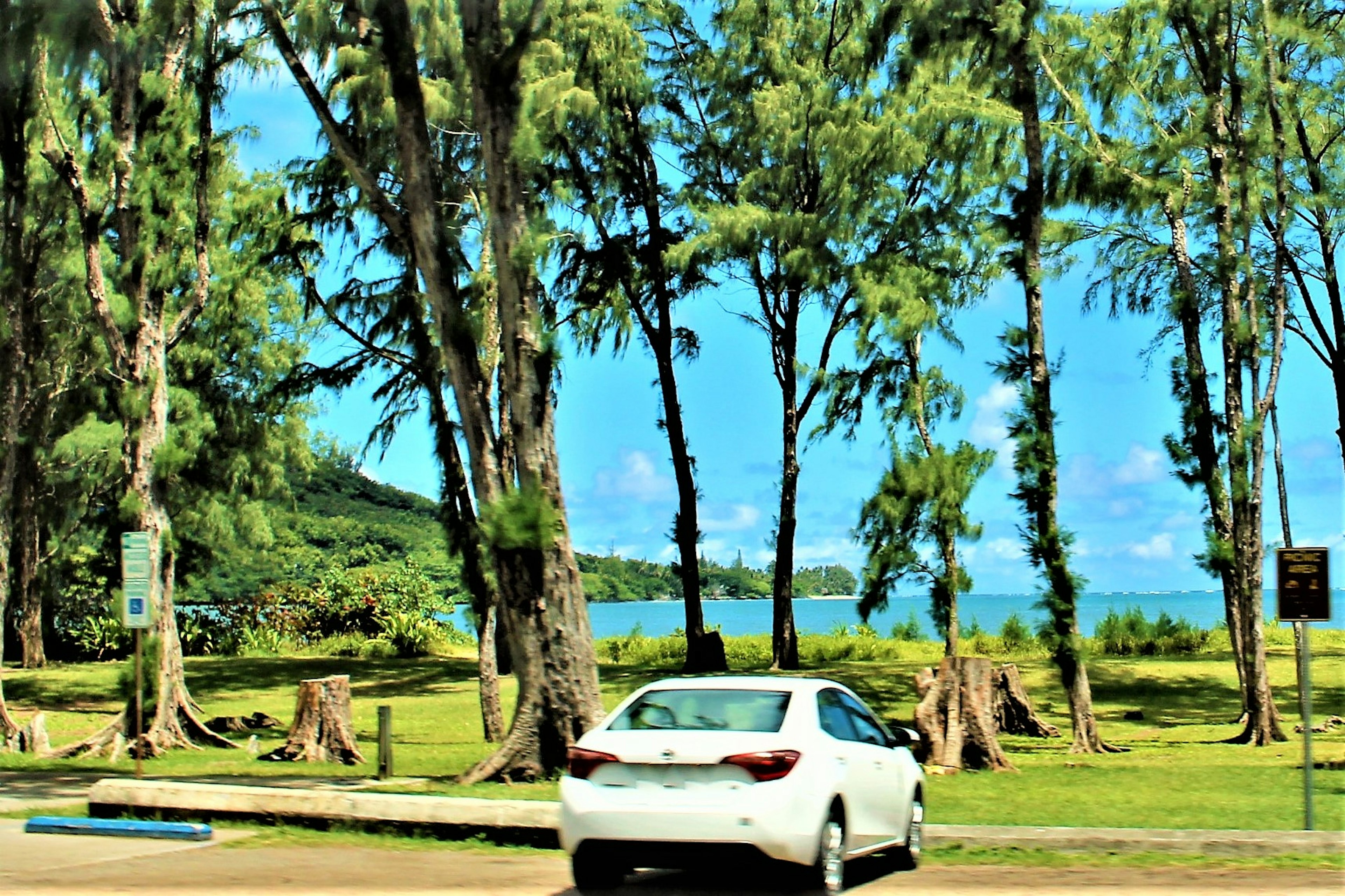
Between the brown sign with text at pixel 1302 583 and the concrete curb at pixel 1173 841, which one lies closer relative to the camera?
the concrete curb at pixel 1173 841

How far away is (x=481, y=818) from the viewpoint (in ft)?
39.5

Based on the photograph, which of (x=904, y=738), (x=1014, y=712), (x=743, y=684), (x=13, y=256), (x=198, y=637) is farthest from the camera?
(x=198, y=637)

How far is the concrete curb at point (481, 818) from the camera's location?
11.1 m

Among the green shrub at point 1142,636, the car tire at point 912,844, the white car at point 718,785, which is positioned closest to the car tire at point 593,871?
the white car at point 718,785

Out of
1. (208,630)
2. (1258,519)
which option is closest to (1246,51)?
(1258,519)

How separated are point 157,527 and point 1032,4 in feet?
53.5

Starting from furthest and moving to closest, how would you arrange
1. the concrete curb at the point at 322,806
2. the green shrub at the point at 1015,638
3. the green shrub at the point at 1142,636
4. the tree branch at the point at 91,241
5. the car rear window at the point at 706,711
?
the green shrub at the point at 1142,636 → the green shrub at the point at 1015,638 → the tree branch at the point at 91,241 → the concrete curb at the point at 322,806 → the car rear window at the point at 706,711

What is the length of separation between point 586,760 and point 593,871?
0.73m

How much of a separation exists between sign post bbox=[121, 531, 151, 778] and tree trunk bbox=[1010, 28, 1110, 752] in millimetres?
12806

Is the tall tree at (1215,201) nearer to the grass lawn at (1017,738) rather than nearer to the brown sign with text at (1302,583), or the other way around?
the grass lawn at (1017,738)

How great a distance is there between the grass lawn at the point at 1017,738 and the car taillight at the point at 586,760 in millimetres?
5158

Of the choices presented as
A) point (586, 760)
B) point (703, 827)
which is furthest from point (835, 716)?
point (586, 760)

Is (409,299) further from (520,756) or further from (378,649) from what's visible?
(378,649)

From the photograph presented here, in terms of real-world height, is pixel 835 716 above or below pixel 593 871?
above
